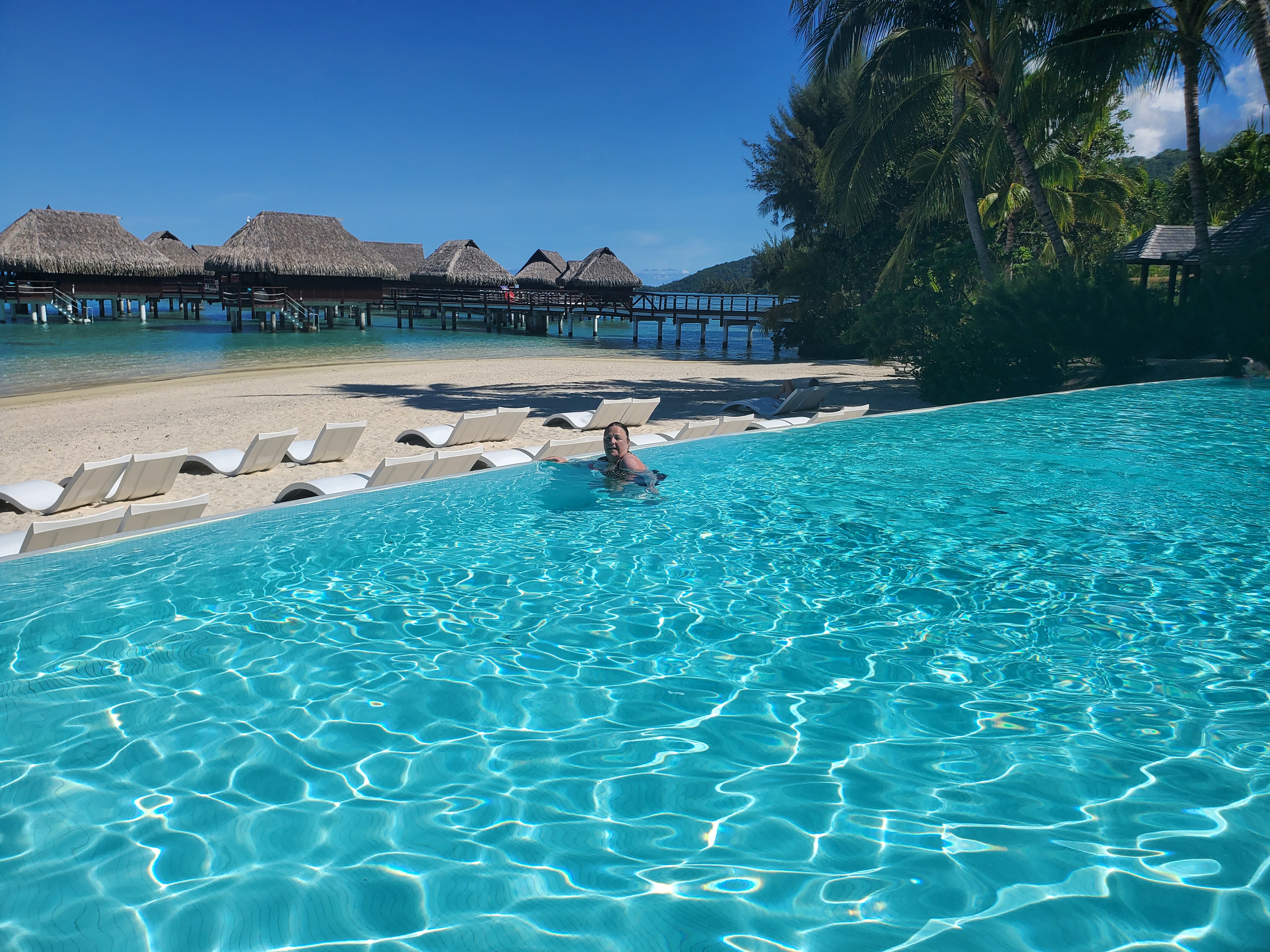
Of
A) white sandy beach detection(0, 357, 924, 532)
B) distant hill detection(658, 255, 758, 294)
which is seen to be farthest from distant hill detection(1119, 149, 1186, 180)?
white sandy beach detection(0, 357, 924, 532)

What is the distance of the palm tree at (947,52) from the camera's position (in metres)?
14.8

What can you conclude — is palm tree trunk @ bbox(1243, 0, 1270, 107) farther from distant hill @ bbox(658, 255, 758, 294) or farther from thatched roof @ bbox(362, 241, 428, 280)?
distant hill @ bbox(658, 255, 758, 294)

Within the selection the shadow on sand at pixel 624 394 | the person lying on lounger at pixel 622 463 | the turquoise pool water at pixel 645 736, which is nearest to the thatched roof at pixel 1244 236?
the shadow on sand at pixel 624 394

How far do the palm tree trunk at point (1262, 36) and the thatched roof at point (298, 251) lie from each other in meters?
38.7

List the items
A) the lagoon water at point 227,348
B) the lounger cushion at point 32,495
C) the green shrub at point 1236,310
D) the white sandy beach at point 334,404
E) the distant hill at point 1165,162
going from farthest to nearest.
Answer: the distant hill at point 1165,162, the lagoon water at point 227,348, the green shrub at point 1236,310, the white sandy beach at point 334,404, the lounger cushion at point 32,495

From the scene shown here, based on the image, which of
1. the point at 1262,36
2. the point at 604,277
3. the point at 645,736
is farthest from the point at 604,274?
the point at 645,736

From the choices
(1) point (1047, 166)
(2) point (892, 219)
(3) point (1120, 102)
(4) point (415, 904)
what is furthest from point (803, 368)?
(4) point (415, 904)

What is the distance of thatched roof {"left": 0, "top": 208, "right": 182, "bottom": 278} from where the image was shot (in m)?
39.6

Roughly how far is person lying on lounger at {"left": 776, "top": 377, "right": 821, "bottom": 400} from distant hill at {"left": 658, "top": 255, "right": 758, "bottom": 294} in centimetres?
7750

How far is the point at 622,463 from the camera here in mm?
8289

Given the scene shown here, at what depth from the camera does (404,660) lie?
4.54 metres

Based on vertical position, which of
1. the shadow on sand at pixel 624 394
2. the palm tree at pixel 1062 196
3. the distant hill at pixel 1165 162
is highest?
the distant hill at pixel 1165 162

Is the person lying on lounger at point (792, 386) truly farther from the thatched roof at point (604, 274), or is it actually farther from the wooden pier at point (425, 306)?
the thatched roof at point (604, 274)

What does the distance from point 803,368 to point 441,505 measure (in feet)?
67.6
